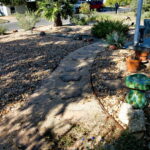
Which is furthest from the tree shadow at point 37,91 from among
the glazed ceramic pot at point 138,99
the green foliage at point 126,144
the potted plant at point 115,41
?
the glazed ceramic pot at point 138,99

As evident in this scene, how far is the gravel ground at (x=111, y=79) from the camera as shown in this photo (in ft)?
11.8

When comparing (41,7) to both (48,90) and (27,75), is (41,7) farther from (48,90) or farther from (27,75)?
(48,90)

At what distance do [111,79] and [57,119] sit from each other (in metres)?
1.96

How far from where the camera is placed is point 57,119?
3334mm

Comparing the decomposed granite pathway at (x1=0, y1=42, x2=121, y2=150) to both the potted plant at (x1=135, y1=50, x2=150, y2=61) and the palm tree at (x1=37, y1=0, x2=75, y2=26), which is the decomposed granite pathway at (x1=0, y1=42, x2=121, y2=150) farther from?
the palm tree at (x1=37, y1=0, x2=75, y2=26)

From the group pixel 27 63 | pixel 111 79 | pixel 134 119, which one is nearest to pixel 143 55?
pixel 111 79

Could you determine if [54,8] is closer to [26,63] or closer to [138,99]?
[26,63]

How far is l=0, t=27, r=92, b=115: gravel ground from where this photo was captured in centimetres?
438

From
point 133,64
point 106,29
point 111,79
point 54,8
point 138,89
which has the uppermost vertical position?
point 54,8

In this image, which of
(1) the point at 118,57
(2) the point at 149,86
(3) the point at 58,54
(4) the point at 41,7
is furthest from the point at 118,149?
(4) the point at 41,7

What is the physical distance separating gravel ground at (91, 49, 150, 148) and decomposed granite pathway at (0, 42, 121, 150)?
20 cm

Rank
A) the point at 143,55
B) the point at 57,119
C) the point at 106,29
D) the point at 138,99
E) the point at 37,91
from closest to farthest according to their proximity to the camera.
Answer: the point at 138,99 < the point at 57,119 < the point at 37,91 < the point at 143,55 < the point at 106,29

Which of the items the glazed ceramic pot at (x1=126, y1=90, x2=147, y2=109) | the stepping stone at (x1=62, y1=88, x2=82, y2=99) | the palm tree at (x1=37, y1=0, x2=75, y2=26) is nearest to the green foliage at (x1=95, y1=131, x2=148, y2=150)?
the glazed ceramic pot at (x1=126, y1=90, x2=147, y2=109)

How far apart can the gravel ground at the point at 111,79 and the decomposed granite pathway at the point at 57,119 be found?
0.66ft
